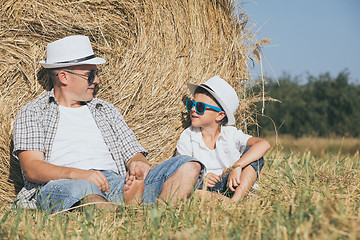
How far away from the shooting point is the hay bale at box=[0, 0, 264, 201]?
3131mm

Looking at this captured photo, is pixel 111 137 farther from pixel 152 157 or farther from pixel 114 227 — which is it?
pixel 114 227

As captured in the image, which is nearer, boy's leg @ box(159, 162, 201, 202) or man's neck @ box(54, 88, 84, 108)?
boy's leg @ box(159, 162, 201, 202)

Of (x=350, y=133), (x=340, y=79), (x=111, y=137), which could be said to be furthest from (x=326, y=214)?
(x=340, y=79)

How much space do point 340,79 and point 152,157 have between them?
1922 cm

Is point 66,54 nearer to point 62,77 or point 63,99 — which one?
point 62,77

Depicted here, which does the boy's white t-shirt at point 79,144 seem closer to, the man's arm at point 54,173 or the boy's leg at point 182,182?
the man's arm at point 54,173

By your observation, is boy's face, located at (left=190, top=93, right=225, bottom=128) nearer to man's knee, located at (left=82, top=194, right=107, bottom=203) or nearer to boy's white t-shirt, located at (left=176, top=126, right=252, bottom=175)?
boy's white t-shirt, located at (left=176, top=126, right=252, bottom=175)

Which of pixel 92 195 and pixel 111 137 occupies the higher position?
pixel 111 137

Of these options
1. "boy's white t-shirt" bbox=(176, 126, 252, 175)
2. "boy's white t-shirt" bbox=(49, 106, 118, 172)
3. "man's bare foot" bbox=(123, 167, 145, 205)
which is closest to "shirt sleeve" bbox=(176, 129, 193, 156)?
"boy's white t-shirt" bbox=(176, 126, 252, 175)

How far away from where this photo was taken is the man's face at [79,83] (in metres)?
2.92

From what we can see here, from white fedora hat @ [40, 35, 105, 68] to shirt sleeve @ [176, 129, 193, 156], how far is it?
3.12ft

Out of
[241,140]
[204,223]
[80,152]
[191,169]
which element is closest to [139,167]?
[191,169]

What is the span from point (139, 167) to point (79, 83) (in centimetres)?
86

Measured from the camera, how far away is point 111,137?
297 centimetres
